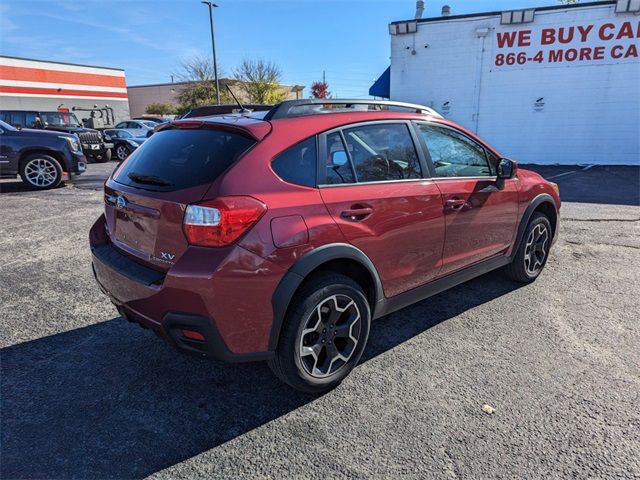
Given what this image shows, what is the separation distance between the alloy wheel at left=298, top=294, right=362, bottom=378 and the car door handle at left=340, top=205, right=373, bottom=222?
485 millimetres

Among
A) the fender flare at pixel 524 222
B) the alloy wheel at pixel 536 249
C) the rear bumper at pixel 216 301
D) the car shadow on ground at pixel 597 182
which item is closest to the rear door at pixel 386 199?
the rear bumper at pixel 216 301

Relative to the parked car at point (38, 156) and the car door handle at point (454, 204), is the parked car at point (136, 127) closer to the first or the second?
the parked car at point (38, 156)

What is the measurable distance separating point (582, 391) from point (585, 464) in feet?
2.24

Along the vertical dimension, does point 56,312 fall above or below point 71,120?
below

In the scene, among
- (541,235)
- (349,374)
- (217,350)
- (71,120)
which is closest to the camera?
(217,350)

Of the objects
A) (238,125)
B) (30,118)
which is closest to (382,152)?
(238,125)

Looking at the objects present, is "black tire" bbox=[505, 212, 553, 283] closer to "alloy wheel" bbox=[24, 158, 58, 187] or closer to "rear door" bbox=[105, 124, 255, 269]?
"rear door" bbox=[105, 124, 255, 269]

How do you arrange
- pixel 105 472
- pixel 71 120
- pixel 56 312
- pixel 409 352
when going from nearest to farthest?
pixel 105 472 → pixel 409 352 → pixel 56 312 → pixel 71 120

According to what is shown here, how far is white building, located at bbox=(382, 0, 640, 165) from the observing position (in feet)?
46.3

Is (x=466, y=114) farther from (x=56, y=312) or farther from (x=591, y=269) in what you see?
(x=56, y=312)

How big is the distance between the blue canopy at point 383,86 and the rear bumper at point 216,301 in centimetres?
1666

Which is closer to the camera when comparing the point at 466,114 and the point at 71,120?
the point at 466,114

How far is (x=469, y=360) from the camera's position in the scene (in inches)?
123

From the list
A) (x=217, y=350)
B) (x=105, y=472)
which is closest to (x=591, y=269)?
(x=217, y=350)
